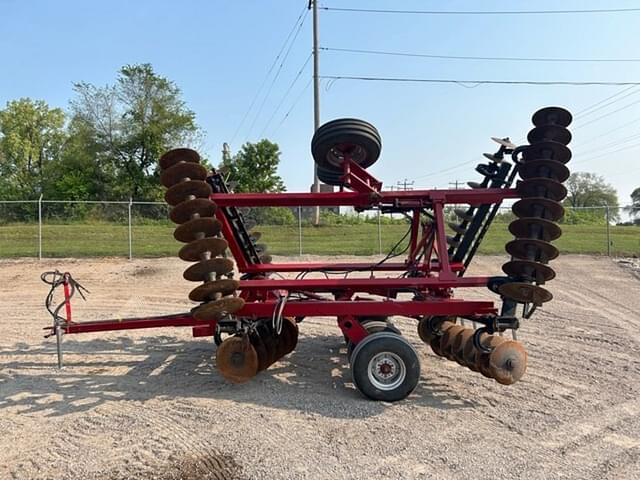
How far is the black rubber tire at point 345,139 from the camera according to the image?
514 centimetres

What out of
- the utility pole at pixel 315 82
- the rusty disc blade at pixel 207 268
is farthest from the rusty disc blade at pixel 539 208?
the utility pole at pixel 315 82

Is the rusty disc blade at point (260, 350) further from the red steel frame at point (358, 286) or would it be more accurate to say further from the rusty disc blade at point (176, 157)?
the rusty disc blade at point (176, 157)

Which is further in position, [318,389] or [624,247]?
[624,247]

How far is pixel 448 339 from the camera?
5.56 m

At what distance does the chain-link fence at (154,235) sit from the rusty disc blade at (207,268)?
12.7 meters

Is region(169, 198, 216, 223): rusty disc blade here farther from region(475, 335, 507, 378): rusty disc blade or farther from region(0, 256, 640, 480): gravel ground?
region(475, 335, 507, 378): rusty disc blade

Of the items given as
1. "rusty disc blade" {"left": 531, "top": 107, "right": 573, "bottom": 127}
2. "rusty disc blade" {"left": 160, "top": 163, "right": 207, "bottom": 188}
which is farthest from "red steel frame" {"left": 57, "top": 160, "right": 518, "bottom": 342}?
"rusty disc blade" {"left": 531, "top": 107, "right": 573, "bottom": 127}

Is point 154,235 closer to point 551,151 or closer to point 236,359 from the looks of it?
point 236,359

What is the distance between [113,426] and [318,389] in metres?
1.94

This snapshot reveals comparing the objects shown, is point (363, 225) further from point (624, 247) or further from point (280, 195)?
point (280, 195)

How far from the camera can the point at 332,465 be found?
3.49m

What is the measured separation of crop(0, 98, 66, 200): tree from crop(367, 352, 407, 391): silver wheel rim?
A: 48.9 metres

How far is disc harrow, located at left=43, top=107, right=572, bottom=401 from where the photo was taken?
4633 mm

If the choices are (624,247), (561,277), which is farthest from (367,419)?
(624,247)
